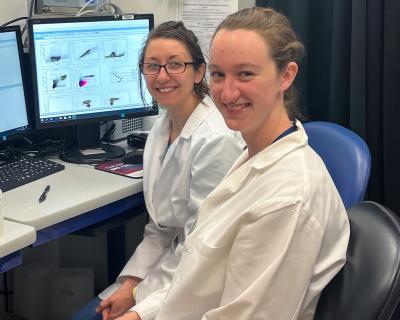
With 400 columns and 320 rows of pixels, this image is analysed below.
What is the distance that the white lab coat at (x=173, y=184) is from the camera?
150 cm

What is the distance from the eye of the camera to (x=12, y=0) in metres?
2.21

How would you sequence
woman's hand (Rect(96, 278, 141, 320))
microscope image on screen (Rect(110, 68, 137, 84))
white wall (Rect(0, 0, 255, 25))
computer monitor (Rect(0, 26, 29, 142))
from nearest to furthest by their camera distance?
1. woman's hand (Rect(96, 278, 141, 320))
2. computer monitor (Rect(0, 26, 29, 142))
3. microscope image on screen (Rect(110, 68, 137, 84))
4. white wall (Rect(0, 0, 255, 25))

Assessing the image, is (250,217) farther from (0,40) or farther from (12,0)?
(12,0)

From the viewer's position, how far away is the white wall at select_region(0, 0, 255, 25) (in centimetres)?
220

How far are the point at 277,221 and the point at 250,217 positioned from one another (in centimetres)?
5

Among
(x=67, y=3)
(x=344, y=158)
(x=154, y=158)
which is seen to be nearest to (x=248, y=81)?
(x=344, y=158)

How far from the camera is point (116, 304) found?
5.20 ft

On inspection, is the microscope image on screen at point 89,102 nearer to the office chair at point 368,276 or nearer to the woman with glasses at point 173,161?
the woman with glasses at point 173,161

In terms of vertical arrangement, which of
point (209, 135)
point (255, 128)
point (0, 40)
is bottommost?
point (209, 135)

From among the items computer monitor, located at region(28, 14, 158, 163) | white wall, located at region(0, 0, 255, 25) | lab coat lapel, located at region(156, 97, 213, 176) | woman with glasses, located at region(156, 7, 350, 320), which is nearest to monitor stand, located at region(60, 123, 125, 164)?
computer monitor, located at region(28, 14, 158, 163)

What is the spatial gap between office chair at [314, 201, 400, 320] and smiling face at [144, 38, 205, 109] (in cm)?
71

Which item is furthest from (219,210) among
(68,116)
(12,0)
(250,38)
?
(12,0)

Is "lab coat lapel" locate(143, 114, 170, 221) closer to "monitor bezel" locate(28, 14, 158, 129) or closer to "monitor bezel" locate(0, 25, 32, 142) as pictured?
"monitor bezel" locate(28, 14, 158, 129)

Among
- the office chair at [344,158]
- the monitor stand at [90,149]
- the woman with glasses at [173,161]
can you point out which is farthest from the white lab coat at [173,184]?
the monitor stand at [90,149]
